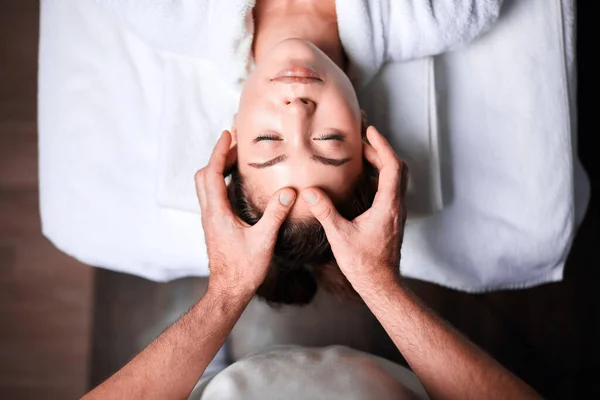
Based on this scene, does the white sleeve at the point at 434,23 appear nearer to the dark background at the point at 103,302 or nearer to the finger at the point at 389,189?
the finger at the point at 389,189

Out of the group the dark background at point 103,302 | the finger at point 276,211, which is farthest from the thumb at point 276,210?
the dark background at point 103,302

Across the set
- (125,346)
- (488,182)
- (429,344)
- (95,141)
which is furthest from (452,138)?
(125,346)

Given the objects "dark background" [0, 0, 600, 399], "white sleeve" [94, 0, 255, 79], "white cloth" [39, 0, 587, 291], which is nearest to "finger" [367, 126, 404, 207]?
"white cloth" [39, 0, 587, 291]

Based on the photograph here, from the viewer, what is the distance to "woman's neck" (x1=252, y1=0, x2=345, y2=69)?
3.34 ft

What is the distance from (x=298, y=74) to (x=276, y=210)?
0.23m

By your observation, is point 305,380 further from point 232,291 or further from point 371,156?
point 371,156

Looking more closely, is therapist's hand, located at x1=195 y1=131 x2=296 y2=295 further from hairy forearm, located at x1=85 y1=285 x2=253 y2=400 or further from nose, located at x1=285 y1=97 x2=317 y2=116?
nose, located at x1=285 y1=97 x2=317 y2=116

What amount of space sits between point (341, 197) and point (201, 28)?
0.45 metres

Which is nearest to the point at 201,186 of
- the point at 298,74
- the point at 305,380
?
the point at 298,74

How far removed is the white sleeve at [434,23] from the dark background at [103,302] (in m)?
0.69

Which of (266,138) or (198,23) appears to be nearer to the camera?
(266,138)

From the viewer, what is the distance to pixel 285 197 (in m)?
0.79

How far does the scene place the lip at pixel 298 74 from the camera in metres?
0.83

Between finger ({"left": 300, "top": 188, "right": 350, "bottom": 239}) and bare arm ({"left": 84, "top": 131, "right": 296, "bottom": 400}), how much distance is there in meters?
0.09
